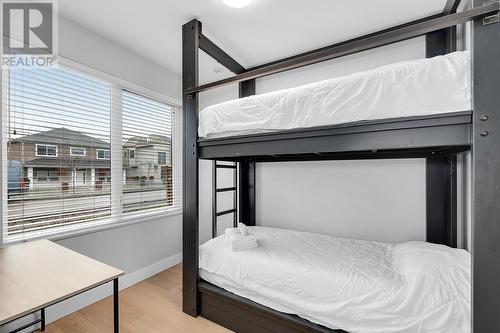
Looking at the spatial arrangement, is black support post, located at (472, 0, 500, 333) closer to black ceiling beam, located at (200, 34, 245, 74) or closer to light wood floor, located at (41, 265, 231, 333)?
light wood floor, located at (41, 265, 231, 333)

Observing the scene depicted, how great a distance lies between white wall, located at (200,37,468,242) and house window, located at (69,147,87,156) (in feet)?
6.15

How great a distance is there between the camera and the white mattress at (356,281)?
44.6 inches

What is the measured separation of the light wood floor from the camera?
1751 mm

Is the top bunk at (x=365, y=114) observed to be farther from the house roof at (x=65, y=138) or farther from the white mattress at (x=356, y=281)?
the house roof at (x=65, y=138)

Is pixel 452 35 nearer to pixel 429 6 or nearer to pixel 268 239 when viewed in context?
pixel 429 6

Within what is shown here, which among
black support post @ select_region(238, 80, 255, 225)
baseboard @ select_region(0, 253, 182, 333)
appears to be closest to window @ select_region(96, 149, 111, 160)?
baseboard @ select_region(0, 253, 182, 333)

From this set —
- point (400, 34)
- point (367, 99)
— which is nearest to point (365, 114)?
point (367, 99)

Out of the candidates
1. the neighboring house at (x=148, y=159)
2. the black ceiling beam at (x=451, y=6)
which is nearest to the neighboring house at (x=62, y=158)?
the neighboring house at (x=148, y=159)

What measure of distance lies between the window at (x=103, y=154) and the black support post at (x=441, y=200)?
3.09m

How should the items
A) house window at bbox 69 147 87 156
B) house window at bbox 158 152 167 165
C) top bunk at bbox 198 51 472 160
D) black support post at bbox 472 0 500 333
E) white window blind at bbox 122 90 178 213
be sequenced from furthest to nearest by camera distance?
house window at bbox 158 152 167 165
white window blind at bbox 122 90 178 213
house window at bbox 69 147 87 156
top bunk at bbox 198 51 472 160
black support post at bbox 472 0 500 333

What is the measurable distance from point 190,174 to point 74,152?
3.70 ft

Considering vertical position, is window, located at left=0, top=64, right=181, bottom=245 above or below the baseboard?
above

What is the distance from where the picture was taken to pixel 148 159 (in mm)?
2770

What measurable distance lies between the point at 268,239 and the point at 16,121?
2286 millimetres
